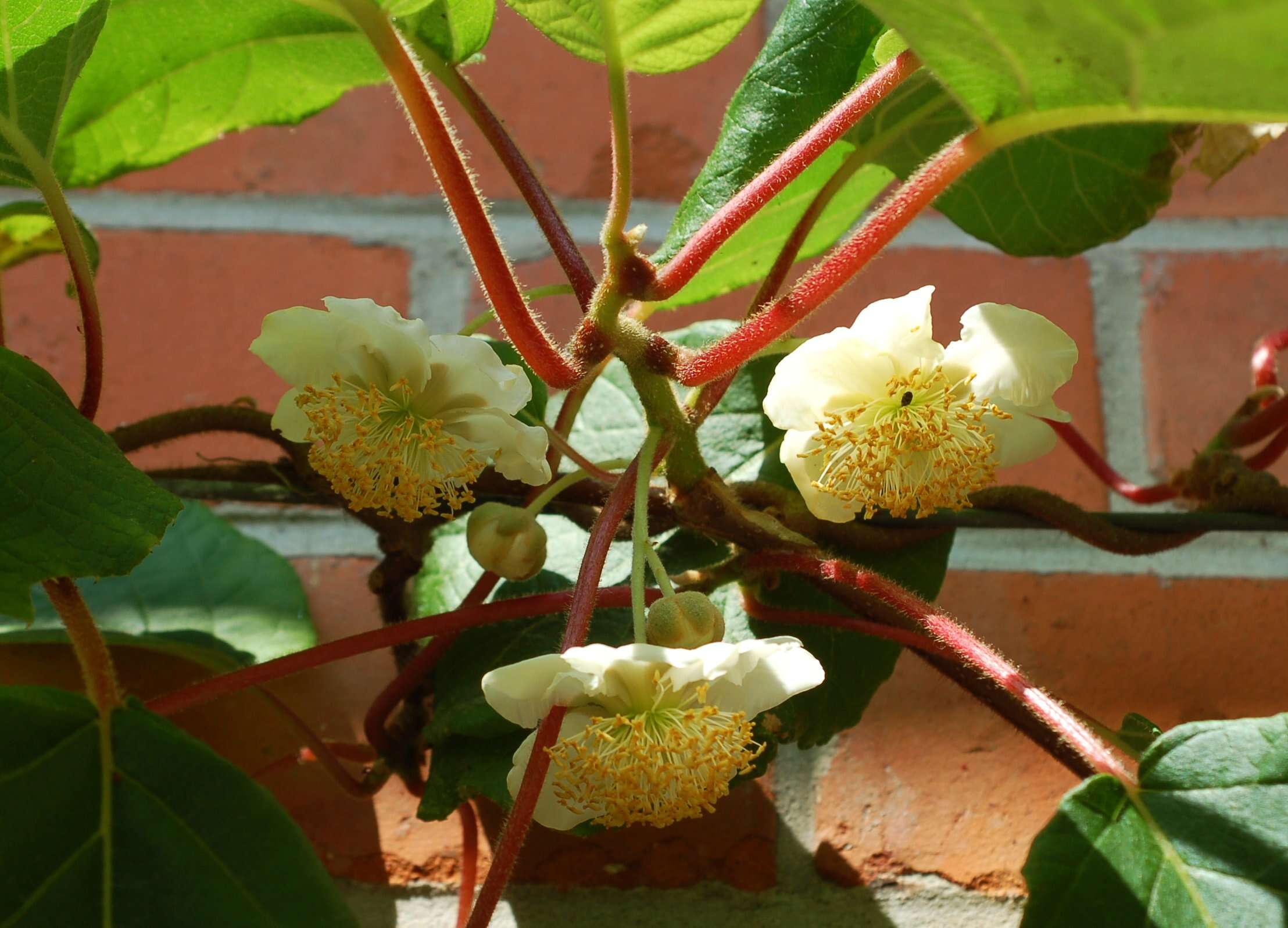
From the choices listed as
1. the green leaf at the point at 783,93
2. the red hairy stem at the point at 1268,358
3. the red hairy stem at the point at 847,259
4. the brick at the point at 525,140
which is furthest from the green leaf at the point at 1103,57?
the brick at the point at 525,140

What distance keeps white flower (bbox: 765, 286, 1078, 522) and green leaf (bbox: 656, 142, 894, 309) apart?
13 centimetres

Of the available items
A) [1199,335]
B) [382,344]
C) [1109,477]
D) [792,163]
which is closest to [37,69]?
[382,344]

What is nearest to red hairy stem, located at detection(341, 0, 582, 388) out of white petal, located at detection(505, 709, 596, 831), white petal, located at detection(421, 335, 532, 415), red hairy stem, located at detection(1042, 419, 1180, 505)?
white petal, located at detection(421, 335, 532, 415)

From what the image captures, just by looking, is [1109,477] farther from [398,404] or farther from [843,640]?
[398,404]

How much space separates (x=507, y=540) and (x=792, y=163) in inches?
6.1

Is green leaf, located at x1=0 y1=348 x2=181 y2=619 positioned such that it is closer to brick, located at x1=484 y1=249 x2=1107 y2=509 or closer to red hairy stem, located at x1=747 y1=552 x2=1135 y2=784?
red hairy stem, located at x1=747 y1=552 x2=1135 y2=784

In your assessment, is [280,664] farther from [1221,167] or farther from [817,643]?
[1221,167]

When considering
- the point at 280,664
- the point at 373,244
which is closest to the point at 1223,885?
the point at 280,664

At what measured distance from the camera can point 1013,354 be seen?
14.5 inches

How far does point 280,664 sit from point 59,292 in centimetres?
53

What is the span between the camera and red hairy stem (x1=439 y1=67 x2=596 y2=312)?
41 cm

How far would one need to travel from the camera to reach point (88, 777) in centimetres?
37

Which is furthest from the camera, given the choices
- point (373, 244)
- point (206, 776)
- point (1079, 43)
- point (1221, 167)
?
point (373, 244)

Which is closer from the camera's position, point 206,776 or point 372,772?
point 206,776
